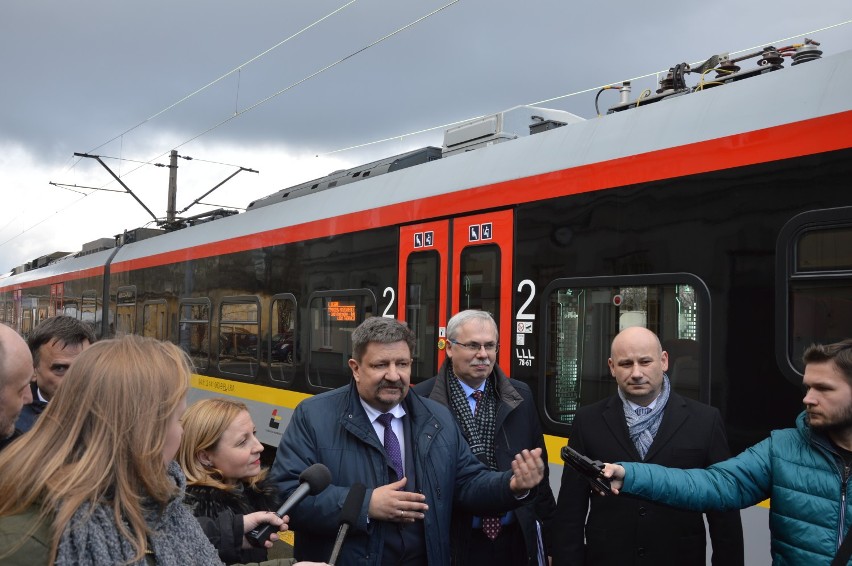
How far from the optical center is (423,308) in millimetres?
6109

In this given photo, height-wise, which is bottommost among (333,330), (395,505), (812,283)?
(395,505)

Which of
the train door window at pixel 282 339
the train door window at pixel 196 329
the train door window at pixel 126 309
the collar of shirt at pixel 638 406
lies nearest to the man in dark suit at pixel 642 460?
the collar of shirt at pixel 638 406

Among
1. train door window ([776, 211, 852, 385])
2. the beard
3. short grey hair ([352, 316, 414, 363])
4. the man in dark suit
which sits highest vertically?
train door window ([776, 211, 852, 385])

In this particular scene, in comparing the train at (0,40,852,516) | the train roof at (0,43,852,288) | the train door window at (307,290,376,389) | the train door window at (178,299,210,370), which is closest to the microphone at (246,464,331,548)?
the train at (0,40,852,516)

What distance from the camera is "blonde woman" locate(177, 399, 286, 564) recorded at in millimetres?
2537

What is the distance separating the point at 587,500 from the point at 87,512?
2.27 metres

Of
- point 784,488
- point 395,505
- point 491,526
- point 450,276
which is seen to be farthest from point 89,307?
point 784,488

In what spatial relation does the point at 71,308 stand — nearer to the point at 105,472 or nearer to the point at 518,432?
the point at 518,432

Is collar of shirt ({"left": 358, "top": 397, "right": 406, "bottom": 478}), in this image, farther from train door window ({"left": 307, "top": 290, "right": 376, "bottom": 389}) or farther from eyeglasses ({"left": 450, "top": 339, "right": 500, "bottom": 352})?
train door window ({"left": 307, "top": 290, "right": 376, "bottom": 389})

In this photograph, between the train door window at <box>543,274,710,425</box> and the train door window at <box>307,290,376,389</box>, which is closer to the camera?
the train door window at <box>543,274,710,425</box>

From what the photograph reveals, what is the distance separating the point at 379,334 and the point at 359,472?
0.49 meters

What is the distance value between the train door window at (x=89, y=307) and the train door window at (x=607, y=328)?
11.0 m

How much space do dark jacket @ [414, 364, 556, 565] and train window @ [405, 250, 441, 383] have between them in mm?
2137

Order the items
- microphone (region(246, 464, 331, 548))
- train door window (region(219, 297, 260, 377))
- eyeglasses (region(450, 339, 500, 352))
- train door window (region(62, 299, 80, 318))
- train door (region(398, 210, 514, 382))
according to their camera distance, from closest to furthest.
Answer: microphone (region(246, 464, 331, 548)) → eyeglasses (region(450, 339, 500, 352)) → train door (region(398, 210, 514, 382)) → train door window (region(219, 297, 260, 377)) → train door window (region(62, 299, 80, 318))
